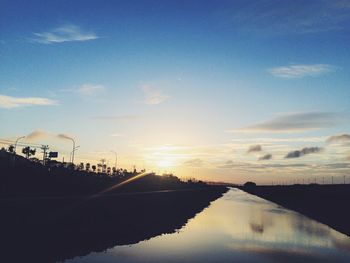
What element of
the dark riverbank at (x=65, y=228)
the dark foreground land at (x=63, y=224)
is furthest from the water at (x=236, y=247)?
the dark foreground land at (x=63, y=224)

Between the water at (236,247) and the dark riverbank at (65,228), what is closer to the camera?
the dark riverbank at (65,228)

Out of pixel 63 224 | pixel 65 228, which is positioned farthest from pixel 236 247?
pixel 63 224

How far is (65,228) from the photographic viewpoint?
44219 mm

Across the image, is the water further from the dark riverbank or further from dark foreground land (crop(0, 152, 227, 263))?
dark foreground land (crop(0, 152, 227, 263))

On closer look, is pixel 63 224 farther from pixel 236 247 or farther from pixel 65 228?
pixel 236 247

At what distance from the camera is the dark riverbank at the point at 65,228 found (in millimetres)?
34656

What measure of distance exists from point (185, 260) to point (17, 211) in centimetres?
2209

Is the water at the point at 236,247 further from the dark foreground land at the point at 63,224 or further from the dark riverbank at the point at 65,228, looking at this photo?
the dark foreground land at the point at 63,224

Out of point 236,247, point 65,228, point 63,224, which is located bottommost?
point 236,247

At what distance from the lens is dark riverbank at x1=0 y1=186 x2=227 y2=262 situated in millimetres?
34656

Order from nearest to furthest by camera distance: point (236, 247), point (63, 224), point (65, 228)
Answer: point (236, 247) < point (65, 228) < point (63, 224)

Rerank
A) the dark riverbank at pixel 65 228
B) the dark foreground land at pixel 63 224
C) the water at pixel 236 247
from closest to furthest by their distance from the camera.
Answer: the dark riverbank at pixel 65 228 < the water at pixel 236 247 < the dark foreground land at pixel 63 224

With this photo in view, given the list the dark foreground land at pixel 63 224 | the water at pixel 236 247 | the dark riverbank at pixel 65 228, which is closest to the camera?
the dark riverbank at pixel 65 228

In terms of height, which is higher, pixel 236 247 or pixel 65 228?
pixel 65 228
